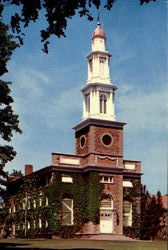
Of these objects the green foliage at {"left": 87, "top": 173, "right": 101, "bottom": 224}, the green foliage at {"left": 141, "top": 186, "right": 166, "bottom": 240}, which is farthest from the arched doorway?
the green foliage at {"left": 141, "top": 186, "right": 166, "bottom": 240}

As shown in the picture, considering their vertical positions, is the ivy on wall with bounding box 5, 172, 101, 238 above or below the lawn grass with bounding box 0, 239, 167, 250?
above

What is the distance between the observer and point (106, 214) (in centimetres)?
4812

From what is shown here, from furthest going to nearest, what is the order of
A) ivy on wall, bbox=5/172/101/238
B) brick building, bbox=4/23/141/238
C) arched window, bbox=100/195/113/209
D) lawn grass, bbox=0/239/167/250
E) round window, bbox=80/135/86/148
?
1. round window, bbox=80/135/86/148
2. arched window, bbox=100/195/113/209
3. brick building, bbox=4/23/141/238
4. ivy on wall, bbox=5/172/101/238
5. lawn grass, bbox=0/239/167/250

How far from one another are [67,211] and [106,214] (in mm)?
3689

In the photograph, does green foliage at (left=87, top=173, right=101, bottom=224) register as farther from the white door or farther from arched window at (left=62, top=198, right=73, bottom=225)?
arched window at (left=62, top=198, right=73, bottom=225)

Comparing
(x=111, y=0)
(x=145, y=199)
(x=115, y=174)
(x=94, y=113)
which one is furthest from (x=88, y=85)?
(x=111, y=0)

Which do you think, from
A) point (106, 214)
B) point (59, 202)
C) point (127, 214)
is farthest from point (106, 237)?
point (127, 214)

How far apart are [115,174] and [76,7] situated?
1519 inches

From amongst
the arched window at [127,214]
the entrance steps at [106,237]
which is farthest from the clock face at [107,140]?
the entrance steps at [106,237]

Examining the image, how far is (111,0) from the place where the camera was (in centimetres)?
1083

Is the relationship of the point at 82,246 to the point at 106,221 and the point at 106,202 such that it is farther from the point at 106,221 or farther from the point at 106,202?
the point at 106,202

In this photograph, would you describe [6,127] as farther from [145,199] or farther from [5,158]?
[145,199]

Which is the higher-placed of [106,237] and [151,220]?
[151,220]

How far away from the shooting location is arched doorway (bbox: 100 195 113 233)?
47750mm
